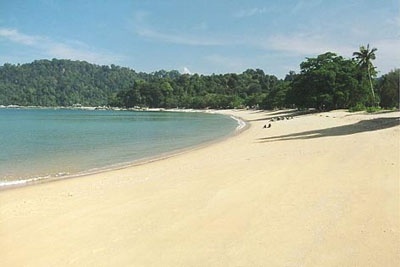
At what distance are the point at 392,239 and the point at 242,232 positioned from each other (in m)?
2.19

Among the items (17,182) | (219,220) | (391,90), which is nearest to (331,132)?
(17,182)

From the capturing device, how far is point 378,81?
252ft

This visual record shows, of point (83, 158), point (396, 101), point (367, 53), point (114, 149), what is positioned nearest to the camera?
point (83, 158)

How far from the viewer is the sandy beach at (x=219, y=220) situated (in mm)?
5609

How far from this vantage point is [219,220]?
719 centimetres

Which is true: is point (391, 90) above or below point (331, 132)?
above

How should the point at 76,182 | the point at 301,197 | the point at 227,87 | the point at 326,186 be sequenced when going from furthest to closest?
1. the point at 227,87
2. the point at 76,182
3. the point at 326,186
4. the point at 301,197

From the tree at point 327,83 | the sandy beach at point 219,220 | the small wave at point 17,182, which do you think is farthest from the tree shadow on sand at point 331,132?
Result: the tree at point 327,83

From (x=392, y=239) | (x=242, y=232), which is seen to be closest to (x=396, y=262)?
(x=392, y=239)

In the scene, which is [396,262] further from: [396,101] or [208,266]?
[396,101]

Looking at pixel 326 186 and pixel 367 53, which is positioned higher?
pixel 367 53

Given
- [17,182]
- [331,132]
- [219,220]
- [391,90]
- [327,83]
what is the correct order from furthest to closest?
[327,83], [391,90], [331,132], [17,182], [219,220]

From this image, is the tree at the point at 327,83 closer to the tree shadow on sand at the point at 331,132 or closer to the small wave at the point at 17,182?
the tree shadow on sand at the point at 331,132

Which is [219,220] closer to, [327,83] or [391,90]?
[327,83]
